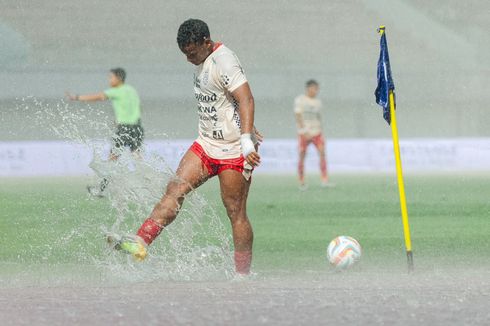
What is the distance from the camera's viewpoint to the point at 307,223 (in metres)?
12.9

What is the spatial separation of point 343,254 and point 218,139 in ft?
4.15

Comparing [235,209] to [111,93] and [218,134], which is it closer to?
[218,134]

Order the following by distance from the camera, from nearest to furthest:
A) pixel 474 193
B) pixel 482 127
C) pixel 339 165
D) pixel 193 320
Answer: pixel 193 320 → pixel 474 193 → pixel 339 165 → pixel 482 127

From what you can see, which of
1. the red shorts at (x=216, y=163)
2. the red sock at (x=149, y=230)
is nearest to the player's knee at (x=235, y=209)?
the red shorts at (x=216, y=163)

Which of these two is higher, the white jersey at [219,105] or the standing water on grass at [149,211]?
the white jersey at [219,105]

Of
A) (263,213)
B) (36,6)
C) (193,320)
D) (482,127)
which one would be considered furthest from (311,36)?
(193,320)

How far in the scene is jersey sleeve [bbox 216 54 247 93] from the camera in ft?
25.6

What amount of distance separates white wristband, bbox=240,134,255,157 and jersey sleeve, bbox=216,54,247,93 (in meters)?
0.34

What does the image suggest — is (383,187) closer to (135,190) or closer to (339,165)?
(339,165)

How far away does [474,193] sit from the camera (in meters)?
18.4

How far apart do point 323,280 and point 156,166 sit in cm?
164

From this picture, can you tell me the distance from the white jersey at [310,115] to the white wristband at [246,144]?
511 inches

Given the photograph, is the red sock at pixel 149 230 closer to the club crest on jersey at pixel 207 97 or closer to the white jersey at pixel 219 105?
the white jersey at pixel 219 105

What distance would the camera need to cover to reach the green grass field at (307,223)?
376 inches
